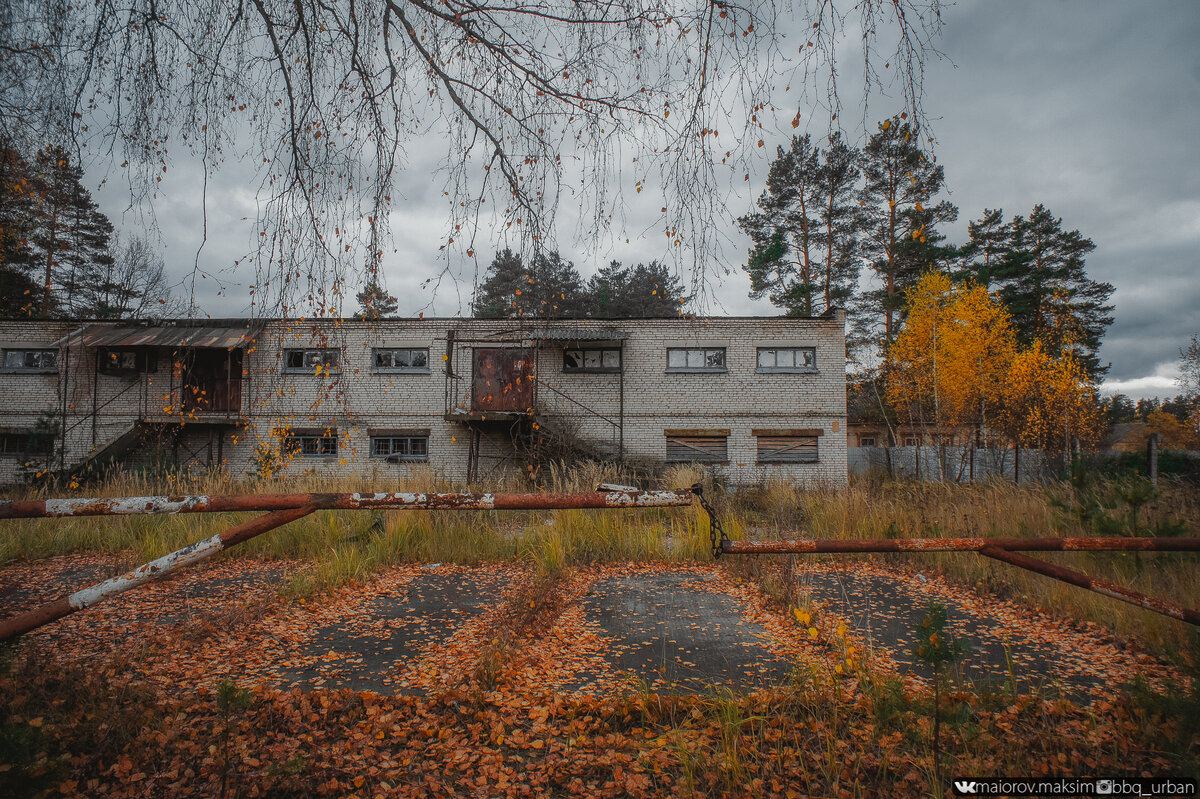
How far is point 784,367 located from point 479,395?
968 cm

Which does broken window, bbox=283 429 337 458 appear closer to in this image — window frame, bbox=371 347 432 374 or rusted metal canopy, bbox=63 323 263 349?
window frame, bbox=371 347 432 374

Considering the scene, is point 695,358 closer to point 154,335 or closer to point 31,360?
point 154,335

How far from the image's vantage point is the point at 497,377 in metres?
17.1

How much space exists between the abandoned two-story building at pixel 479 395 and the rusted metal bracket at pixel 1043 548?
47.4 ft

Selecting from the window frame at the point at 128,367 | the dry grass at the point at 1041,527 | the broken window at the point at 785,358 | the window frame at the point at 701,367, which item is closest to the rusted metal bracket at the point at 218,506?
the dry grass at the point at 1041,527

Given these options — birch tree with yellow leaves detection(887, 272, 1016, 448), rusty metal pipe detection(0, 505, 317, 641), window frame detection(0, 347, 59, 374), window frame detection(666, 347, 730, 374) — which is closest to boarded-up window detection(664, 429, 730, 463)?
window frame detection(666, 347, 730, 374)

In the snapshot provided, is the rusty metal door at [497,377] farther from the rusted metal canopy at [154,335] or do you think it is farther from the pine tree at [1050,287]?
the pine tree at [1050,287]

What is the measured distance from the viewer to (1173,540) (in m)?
2.00

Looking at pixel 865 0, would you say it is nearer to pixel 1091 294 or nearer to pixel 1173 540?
pixel 1173 540

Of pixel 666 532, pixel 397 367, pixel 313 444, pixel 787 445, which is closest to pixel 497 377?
pixel 397 367

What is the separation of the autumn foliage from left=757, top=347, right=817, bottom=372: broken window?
6.05 m

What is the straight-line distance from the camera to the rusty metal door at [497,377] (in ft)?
54.7

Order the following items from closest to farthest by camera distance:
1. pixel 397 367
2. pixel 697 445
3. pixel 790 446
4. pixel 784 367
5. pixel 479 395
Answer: pixel 790 446 < pixel 697 445 < pixel 479 395 < pixel 784 367 < pixel 397 367

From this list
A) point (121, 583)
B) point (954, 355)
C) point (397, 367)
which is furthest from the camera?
point (954, 355)
